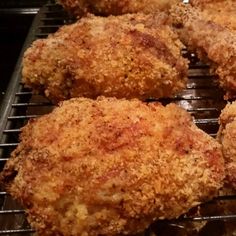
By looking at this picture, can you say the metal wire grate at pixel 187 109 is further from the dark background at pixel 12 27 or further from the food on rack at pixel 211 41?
the dark background at pixel 12 27

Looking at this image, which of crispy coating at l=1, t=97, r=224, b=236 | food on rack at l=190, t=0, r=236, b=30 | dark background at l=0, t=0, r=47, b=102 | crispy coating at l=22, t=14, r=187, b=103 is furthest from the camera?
dark background at l=0, t=0, r=47, b=102

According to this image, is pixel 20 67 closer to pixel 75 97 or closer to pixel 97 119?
pixel 75 97

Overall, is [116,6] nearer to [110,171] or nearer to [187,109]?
[187,109]

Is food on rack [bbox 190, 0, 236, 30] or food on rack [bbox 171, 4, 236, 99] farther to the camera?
food on rack [bbox 190, 0, 236, 30]

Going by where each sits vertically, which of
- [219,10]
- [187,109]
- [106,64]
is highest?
[219,10]

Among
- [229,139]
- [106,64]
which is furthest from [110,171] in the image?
[106,64]

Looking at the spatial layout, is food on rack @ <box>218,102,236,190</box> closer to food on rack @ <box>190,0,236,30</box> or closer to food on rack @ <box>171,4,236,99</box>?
food on rack @ <box>171,4,236,99</box>

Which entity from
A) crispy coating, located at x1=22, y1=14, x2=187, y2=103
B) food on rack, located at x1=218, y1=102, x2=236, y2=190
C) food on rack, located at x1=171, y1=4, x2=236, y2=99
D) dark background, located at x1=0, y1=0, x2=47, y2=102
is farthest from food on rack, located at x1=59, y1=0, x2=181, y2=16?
food on rack, located at x1=218, y1=102, x2=236, y2=190
